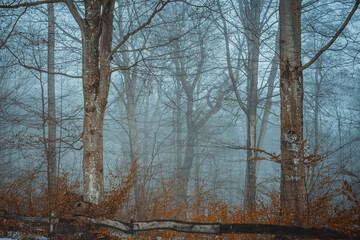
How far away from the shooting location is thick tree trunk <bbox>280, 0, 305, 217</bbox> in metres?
3.97

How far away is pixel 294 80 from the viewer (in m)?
4.23

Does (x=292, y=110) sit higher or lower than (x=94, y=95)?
lower

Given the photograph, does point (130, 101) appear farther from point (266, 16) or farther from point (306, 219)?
point (306, 219)

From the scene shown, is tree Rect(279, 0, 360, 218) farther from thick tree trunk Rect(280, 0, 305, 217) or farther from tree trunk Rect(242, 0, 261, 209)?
tree trunk Rect(242, 0, 261, 209)

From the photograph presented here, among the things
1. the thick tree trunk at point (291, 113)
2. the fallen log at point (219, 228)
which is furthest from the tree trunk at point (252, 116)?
the fallen log at point (219, 228)

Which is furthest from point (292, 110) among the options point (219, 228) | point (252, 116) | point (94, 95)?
point (252, 116)

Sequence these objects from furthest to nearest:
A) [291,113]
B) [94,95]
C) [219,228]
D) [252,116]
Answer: [252,116], [94,95], [291,113], [219,228]

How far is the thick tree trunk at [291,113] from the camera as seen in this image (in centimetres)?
397

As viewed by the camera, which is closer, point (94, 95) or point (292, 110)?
point (292, 110)

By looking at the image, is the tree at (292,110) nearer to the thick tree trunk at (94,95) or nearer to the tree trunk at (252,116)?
the tree trunk at (252,116)

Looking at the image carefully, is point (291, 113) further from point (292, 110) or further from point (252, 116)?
point (252, 116)

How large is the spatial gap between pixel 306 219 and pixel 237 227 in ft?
3.44

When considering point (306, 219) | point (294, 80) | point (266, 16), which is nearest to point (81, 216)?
point (306, 219)

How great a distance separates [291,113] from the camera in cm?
417
